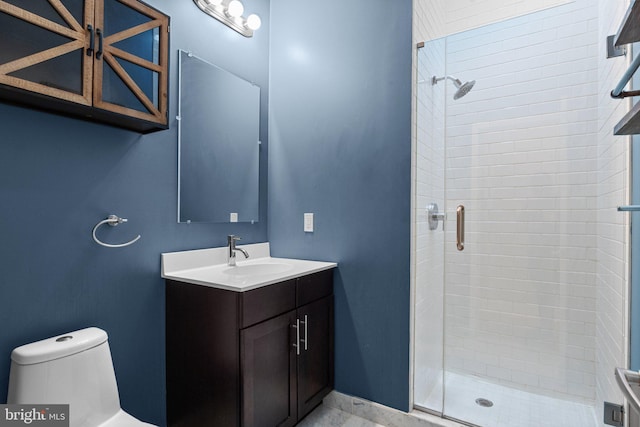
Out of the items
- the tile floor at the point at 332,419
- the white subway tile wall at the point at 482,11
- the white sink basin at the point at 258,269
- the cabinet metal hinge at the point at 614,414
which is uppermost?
the white subway tile wall at the point at 482,11

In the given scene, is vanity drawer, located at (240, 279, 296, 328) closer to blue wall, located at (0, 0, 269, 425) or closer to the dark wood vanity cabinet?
the dark wood vanity cabinet

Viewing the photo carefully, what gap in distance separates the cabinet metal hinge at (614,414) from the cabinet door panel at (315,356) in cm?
133

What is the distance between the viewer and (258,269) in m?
2.03

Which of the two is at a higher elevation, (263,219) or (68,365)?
(263,219)

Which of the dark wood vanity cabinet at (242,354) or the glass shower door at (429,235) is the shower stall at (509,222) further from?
the dark wood vanity cabinet at (242,354)

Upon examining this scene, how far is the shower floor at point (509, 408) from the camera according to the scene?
1844 mm

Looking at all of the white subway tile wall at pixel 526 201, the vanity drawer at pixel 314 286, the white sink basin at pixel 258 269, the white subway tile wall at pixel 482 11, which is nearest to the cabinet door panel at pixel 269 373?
the vanity drawer at pixel 314 286

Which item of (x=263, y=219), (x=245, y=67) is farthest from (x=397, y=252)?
(x=245, y=67)

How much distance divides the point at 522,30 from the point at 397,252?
5.44 ft

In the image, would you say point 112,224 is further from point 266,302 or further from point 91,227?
point 266,302

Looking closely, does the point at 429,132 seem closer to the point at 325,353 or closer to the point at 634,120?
the point at 634,120

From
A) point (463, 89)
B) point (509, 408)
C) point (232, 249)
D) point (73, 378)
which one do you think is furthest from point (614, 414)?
point (73, 378)

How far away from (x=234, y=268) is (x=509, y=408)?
5.80 ft

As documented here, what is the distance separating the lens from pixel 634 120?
33.7 inches
